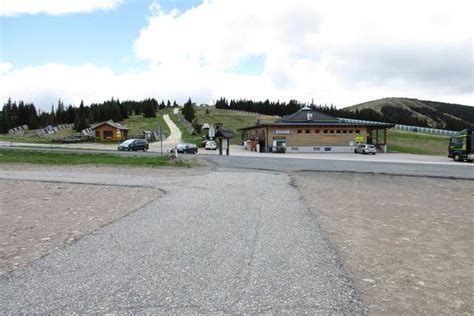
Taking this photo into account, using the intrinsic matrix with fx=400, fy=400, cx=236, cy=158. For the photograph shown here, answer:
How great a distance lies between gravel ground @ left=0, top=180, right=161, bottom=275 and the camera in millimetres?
6213

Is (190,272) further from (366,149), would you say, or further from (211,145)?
(366,149)

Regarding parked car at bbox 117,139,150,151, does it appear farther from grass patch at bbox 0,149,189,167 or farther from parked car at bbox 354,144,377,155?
parked car at bbox 354,144,377,155

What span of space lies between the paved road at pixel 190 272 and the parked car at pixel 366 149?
51.7m

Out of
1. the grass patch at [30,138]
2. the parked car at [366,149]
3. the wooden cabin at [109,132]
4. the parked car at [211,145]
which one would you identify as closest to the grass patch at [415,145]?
the parked car at [366,149]

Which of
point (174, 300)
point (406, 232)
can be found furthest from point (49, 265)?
point (406, 232)

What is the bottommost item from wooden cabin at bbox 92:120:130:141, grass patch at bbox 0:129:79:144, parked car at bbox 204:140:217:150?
parked car at bbox 204:140:217:150

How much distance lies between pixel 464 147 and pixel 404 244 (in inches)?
1693

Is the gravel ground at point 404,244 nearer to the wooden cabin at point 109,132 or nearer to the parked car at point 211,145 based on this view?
the parked car at point 211,145

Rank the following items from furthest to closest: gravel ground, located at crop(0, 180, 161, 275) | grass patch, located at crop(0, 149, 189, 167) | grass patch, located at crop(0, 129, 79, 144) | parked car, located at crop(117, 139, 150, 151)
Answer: grass patch, located at crop(0, 129, 79, 144)
parked car, located at crop(117, 139, 150, 151)
grass patch, located at crop(0, 149, 189, 167)
gravel ground, located at crop(0, 180, 161, 275)

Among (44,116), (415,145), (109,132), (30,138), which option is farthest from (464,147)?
(44,116)

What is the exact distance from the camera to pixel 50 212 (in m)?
9.41

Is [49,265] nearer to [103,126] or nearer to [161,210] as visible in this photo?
[161,210]

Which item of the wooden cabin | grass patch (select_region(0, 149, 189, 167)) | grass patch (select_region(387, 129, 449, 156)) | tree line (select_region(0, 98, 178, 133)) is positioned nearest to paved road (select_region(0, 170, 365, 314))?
grass patch (select_region(0, 149, 189, 167))

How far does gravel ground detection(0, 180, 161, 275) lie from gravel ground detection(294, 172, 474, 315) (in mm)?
4594
